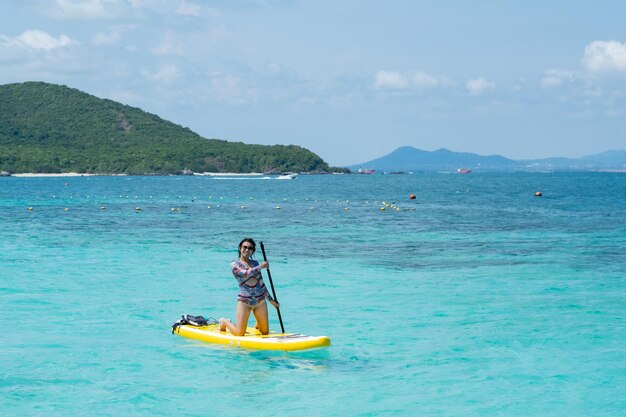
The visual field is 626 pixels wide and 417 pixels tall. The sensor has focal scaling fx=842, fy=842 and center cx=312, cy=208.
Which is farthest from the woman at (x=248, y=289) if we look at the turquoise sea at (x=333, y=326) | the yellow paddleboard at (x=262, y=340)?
the turquoise sea at (x=333, y=326)

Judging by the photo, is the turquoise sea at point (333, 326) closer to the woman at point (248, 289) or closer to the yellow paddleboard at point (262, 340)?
the yellow paddleboard at point (262, 340)

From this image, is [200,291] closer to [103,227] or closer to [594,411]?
[594,411]

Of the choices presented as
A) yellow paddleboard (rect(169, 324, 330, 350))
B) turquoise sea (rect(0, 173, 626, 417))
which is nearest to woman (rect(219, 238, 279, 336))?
yellow paddleboard (rect(169, 324, 330, 350))

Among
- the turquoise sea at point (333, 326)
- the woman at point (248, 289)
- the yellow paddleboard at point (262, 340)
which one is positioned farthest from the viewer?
the yellow paddleboard at point (262, 340)

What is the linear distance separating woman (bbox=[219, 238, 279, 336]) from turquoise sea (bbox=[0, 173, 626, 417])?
644 mm

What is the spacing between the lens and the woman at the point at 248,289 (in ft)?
54.4

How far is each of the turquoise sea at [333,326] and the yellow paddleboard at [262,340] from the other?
0.59 feet

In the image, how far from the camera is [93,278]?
2770 cm

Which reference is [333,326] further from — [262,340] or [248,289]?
[248,289]

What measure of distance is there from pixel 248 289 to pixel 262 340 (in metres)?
1.06

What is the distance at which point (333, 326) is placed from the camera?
66.6ft

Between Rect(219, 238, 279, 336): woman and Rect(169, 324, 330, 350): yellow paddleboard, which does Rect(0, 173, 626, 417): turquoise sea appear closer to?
Rect(169, 324, 330, 350): yellow paddleboard

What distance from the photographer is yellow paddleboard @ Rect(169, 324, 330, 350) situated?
16.8 metres

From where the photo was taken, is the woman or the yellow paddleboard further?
the yellow paddleboard
